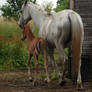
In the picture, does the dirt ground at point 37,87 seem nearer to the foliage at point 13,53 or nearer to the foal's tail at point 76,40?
the foal's tail at point 76,40

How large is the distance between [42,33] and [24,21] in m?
1.06

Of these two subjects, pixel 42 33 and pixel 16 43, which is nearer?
pixel 42 33

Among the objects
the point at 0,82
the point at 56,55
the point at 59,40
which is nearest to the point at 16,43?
the point at 56,55

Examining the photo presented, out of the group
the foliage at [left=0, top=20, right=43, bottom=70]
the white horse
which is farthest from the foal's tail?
the foliage at [left=0, top=20, right=43, bottom=70]

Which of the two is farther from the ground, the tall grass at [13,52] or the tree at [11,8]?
the tree at [11,8]

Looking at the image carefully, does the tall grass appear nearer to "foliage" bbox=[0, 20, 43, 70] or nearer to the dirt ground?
"foliage" bbox=[0, 20, 43, 70]

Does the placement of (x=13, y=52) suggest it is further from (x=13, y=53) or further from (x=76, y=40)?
(x=76, y=40)

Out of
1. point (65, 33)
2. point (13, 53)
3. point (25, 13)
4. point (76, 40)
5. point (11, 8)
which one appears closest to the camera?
point (76, 40)

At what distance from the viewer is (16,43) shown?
929 centimetres

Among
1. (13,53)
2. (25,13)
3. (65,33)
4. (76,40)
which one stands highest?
(25,13)

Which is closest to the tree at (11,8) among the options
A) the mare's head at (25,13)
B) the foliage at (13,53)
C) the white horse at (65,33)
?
the foliage at (13,53)

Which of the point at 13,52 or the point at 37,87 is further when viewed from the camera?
the point at 13,52

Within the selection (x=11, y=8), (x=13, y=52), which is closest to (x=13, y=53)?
(x=13, y=52)

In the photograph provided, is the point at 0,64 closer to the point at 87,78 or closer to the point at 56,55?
the point at 56,55
